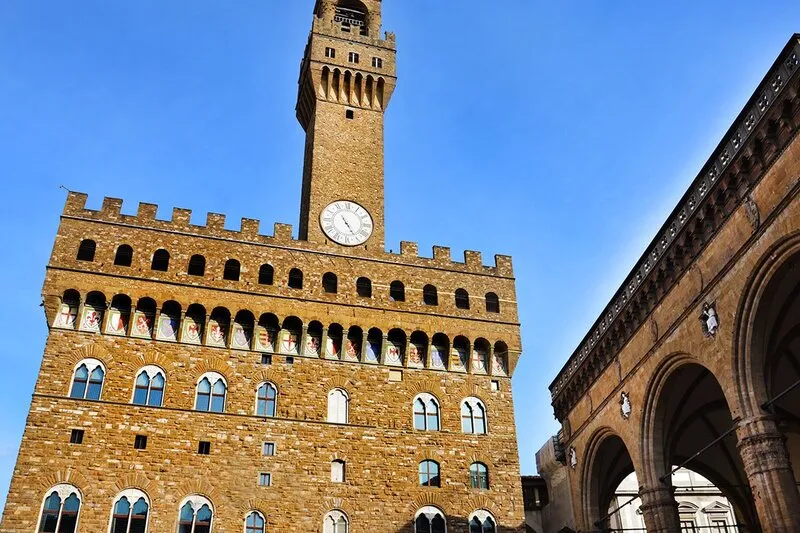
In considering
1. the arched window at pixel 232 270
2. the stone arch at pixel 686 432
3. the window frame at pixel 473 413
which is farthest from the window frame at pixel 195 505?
the stone arch at pixel 686 432

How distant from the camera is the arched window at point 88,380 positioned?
987 inches

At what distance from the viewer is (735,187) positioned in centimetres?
1798

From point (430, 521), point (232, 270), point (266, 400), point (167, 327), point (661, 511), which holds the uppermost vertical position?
point (232, 270)

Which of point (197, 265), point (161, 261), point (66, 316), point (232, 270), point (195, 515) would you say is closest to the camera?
point (195, 515)

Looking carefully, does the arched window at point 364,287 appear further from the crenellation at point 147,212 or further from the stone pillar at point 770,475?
the stone pillar at point 770,475

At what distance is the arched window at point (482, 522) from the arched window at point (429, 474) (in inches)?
64.6

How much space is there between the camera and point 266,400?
26.9 m

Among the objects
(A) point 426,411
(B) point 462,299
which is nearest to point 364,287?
(B) point 462,299

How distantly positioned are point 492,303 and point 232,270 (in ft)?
34.5

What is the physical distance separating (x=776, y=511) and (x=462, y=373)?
1426cm

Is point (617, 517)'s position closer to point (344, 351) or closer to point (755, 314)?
point (344, 351)

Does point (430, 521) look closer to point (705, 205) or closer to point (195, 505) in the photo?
point (195, 505)

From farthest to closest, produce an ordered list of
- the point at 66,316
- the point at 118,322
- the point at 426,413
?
1. the point at 426,413
2. the point at 118,322
3. the point at 66,316

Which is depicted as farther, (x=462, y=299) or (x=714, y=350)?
(x=462, y=299)
